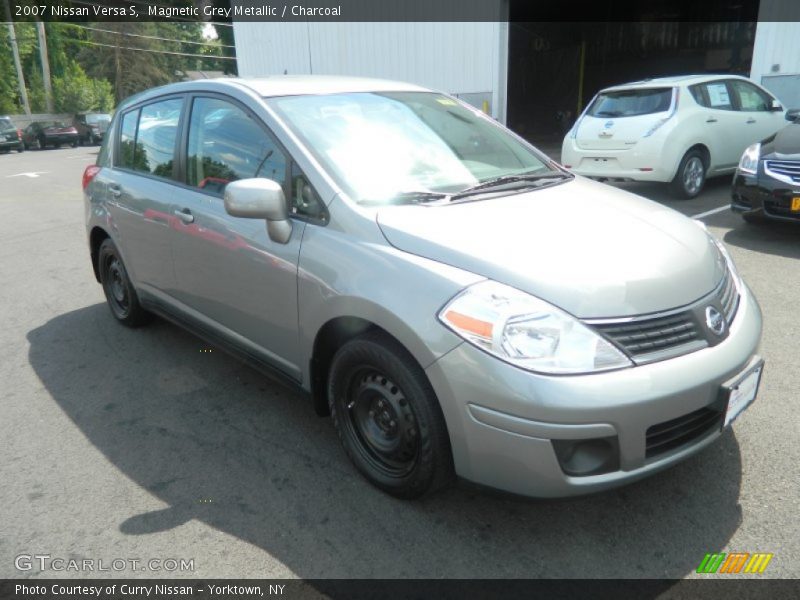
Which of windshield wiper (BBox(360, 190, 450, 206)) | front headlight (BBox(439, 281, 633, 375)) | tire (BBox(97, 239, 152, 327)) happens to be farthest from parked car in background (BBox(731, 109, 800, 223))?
tire (BBox(97, 239, 152, 327))

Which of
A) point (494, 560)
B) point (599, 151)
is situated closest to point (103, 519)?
point (494, 560)

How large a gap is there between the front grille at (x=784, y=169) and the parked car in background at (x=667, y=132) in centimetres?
203

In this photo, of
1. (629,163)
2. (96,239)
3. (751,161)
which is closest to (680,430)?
(96,239)

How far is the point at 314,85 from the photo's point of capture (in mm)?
3463

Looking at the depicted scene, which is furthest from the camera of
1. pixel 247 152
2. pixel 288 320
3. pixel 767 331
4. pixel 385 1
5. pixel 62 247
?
pixel 385 1

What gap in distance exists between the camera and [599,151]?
8680 millimetres

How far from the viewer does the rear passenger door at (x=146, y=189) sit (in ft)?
12.5

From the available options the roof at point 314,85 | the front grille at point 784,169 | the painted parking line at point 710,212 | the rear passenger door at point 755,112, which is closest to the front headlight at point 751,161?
the front grille at point 784,169

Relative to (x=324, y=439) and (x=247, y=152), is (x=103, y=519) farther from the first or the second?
(x=247, y=152)

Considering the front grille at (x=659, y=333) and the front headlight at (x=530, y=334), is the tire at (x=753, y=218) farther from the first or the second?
the front headlight at (x=530, y=334)

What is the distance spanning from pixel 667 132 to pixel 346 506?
728 cm

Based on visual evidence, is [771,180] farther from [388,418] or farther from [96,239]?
[96,239]

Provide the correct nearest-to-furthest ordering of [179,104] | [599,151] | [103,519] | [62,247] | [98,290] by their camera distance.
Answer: [103,519] < [179,104] < [98,290] < [62,247] < [599,151]

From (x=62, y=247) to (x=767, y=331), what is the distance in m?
7.50
